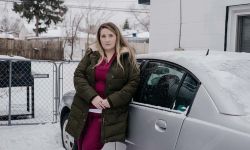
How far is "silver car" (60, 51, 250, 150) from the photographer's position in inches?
106

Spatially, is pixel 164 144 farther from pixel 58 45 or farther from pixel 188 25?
pixel 58 45

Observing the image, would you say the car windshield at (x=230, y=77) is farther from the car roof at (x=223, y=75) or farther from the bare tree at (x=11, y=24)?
the bare tree at (x=11, y=24)

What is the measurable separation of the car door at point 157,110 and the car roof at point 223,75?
0.13m

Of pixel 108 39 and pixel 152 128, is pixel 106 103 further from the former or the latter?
pixel 108 39

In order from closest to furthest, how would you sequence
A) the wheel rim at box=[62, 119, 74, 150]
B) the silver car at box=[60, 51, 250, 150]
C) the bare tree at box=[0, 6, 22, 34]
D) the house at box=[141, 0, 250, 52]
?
the silver car at box=[60, 51, 250, 150]
the wheel rim at box=[62, 119, 74, 150]
the house at box=[141, 0, 250, 52]
the bare tree at box=[0, 6, 22, 34]

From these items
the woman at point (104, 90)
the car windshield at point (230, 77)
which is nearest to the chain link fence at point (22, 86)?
the woman at point (104, 90)

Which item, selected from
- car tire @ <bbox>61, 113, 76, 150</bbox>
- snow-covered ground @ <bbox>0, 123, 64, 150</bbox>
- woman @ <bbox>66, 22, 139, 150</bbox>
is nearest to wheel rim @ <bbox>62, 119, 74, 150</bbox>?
car tire @ <bbox>61, 113, 76, 150</bbox>

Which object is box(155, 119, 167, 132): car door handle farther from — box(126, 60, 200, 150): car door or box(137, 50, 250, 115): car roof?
box(137, 50, 250, 115): car roof

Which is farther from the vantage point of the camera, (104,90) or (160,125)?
(104,90)

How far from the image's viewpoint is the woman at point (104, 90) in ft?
12.0

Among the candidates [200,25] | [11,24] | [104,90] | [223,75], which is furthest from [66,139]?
[11,24]

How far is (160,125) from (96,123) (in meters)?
0.77

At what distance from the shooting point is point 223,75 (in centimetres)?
304

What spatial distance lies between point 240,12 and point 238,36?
40 cm
